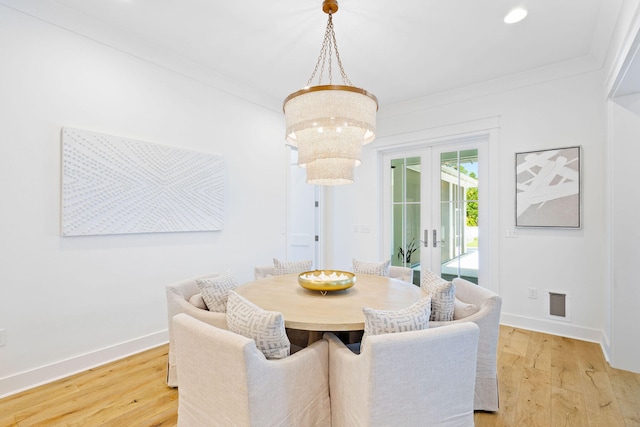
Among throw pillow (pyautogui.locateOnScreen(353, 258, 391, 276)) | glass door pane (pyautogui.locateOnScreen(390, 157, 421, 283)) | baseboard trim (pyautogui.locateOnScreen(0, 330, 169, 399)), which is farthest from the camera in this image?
glass door pane (pyautogui.locateOnScreen(390, 157, 421, 283))

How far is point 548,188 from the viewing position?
3.21m

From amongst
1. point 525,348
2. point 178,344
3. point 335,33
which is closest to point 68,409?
point 178,344

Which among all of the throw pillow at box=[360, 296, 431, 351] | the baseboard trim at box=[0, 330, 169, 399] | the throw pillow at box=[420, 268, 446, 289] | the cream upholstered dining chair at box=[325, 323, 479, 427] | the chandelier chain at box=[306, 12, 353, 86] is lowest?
the baseboard trim at box=[0, 330, 169, 399]

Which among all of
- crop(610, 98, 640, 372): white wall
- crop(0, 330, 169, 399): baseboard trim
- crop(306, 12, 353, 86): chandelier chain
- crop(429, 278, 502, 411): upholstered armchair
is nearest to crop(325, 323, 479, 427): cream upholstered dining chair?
crop(429, 278, 502, 411): upholstered armchair

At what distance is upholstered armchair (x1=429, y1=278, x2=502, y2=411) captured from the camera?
1.78 metres

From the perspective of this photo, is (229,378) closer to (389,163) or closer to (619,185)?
(619,185)

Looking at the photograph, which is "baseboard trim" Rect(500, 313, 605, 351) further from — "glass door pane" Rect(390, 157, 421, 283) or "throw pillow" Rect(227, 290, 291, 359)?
"throw pillow" Rect(227, 290, 291, 359)

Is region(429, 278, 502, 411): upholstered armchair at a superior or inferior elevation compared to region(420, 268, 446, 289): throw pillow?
inferior

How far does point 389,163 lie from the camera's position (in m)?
4.52

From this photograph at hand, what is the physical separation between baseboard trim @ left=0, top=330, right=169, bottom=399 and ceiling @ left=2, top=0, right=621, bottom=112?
8.22 ft

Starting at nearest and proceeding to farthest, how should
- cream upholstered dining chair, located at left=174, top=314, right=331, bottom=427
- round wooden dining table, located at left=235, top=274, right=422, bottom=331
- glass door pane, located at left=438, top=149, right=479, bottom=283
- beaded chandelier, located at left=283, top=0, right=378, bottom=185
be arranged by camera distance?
cream upholstered dining chair, located at left=174, top=314, right=331, bottom=427 < round wooden dining table, located at left=235, top=274, right=422, bottom=331 < beaded chandelier, located at left=283, top=0, right=378, bottom=185 < glass door pane, located at left=438, top=149, right=479, bottom=283

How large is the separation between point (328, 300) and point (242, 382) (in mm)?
824

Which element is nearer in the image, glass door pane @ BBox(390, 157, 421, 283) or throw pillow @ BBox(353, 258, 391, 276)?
throw pillow @ BBox(353, 258, 391, 276)

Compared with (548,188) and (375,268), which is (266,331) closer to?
(375,268)
